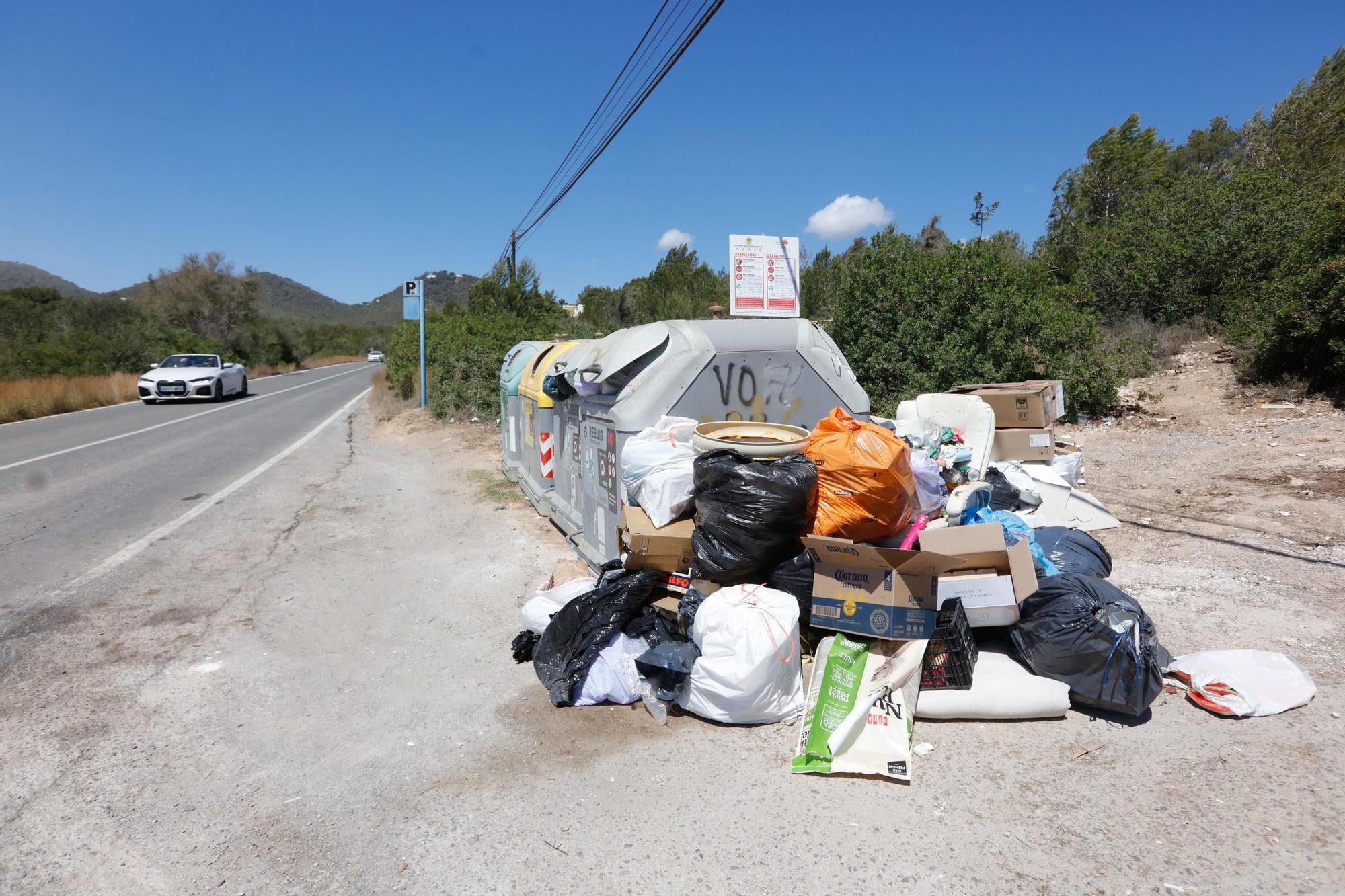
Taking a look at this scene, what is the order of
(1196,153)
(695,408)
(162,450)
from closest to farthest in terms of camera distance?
(695,408), (162,450), (1196,153)

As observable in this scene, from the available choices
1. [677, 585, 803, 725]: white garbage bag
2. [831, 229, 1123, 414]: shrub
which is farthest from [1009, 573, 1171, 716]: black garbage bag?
[831, 229, 1123, 414]: shrub

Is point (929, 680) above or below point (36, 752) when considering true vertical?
above

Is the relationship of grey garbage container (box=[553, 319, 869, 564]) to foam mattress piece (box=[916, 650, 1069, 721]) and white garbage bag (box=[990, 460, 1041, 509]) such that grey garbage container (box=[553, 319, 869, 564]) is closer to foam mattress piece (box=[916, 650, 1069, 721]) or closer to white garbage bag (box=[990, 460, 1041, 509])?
white garbage bag (box=[990, 460, 1041, 509])

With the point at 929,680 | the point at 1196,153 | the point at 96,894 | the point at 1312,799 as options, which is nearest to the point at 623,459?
the point at 929,680

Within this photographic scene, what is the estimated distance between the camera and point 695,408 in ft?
16.3

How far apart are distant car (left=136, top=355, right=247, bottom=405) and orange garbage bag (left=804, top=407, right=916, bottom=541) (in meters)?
21.3

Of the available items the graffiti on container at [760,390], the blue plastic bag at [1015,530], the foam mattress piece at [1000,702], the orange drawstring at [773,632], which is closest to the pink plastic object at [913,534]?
the blue plastic bag at [1015,530]

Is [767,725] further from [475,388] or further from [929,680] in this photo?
[475,388]

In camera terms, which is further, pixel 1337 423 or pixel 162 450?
pixel 162 450

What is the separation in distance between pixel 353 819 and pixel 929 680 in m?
2.42

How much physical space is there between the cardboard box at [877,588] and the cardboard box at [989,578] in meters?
0.12

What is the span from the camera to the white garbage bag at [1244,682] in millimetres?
3295

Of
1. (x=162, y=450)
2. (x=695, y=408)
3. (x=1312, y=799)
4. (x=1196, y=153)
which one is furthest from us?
(x=1196, y=153)

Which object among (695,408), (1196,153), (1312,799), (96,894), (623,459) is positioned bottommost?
(96,894)
